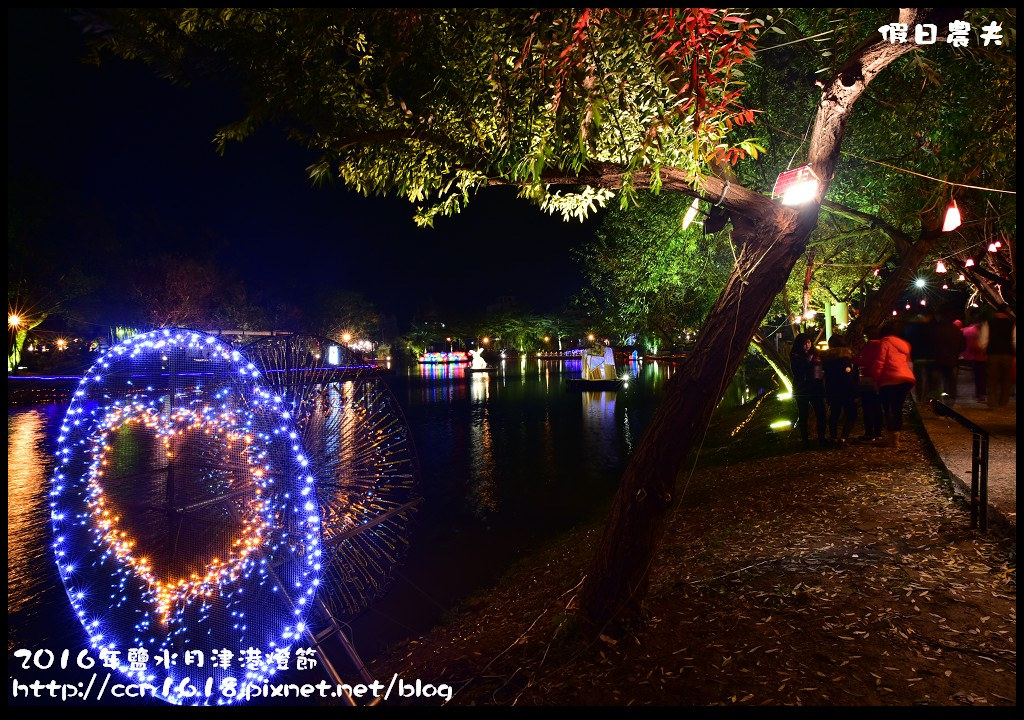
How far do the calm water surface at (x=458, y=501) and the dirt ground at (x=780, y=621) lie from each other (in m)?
0.70

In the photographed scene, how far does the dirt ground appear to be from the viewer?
3.29 meters

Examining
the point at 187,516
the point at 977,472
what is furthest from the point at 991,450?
the point at 187,516

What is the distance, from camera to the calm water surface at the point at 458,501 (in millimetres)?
5719

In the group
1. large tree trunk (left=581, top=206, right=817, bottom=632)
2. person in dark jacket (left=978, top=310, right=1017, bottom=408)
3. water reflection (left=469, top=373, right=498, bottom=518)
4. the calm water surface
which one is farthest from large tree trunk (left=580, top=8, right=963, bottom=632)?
person in dark jacket (left=978, top=310, right=1017, bottom=408)

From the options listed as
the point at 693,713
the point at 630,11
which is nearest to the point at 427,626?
the point at 693,713

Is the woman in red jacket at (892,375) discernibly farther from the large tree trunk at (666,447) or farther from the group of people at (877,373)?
the large tree trunk at (666,447)

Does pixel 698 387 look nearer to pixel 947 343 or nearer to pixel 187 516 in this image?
pixel 187 516

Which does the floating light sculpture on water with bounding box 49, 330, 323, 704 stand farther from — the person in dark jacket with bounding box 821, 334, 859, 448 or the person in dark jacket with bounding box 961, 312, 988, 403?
the person in dark jacket with bounding box 961, 312, 988, 403

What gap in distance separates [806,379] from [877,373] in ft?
5.35

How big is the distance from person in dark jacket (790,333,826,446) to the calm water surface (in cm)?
361

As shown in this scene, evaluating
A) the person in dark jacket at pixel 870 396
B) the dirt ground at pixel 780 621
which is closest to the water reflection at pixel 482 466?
the dirt ground at pixel 780 621

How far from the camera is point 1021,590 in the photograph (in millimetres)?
3496

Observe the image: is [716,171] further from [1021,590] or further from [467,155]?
[1021,590]

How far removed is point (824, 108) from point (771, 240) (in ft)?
3.86
